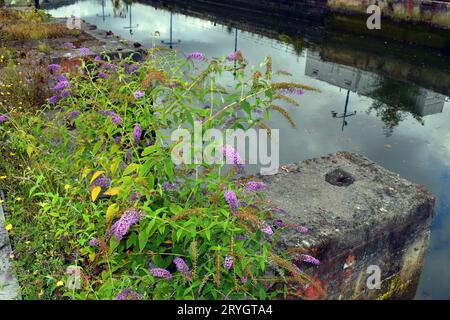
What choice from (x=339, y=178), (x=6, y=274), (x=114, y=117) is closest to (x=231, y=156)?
(x=114, y=117)

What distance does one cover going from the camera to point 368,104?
1406 cm

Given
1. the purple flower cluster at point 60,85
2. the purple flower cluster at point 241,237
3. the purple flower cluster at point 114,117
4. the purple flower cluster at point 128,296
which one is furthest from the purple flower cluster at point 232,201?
the purple flower cluster at point 60,85

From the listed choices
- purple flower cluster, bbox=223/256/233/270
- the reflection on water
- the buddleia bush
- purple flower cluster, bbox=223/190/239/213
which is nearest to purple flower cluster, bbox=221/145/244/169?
the buddleia bush

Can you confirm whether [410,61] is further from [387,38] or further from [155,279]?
[155,279]

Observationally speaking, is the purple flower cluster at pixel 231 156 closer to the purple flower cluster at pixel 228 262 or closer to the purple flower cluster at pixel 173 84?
the purple flower cluster at pixel 228 262

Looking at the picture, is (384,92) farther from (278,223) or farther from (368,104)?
(278,223)

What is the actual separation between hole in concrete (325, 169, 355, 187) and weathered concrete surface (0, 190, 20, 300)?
3.67m

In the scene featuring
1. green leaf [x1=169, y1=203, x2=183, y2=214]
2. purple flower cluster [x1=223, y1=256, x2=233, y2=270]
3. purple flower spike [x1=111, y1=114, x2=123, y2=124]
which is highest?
purple flower spike [x1=111, y1=114, x2=123, y2=124]

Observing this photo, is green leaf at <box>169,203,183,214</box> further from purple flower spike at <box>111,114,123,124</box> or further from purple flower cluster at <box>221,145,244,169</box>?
purple flower spike at <box>111,114,123,124</box>

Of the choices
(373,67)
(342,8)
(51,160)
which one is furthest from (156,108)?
(342,8)

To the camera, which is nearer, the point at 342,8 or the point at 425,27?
the point at 425,27

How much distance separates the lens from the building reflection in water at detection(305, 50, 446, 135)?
13148mm

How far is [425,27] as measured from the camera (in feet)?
72.7

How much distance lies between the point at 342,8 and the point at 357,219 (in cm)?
2581
